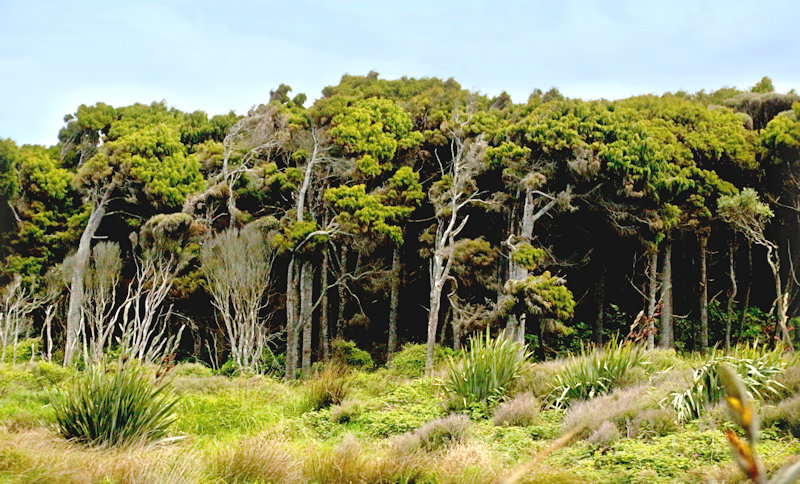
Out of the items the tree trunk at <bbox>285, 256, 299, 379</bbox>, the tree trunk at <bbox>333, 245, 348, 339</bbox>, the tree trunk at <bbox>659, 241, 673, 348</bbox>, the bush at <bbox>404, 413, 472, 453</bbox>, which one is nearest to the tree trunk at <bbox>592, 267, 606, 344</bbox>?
the tree trunk at <bbox>659, 241, 673, 348</bbox>

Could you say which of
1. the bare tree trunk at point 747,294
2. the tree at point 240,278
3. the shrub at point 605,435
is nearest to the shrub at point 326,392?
the shrub at point 605,435

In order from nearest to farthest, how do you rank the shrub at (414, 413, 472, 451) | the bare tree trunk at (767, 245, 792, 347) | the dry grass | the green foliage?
the dry grass, the shrub at (414, 413, 472, 451), the bare tree trunk at (767, 245, 792, 347), the green foliage

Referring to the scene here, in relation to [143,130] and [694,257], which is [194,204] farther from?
[694,257]

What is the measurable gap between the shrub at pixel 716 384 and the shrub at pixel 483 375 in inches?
106

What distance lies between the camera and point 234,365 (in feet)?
65.9

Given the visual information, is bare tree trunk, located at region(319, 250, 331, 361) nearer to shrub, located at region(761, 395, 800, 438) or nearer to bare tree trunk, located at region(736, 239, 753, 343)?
bare tree trunk, located at region(736, 239, 753, 343)

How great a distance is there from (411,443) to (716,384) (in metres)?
3.68

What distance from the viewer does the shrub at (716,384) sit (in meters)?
7.39

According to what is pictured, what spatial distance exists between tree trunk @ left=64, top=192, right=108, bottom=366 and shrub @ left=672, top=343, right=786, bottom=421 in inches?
776

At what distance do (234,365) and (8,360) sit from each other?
8.57m

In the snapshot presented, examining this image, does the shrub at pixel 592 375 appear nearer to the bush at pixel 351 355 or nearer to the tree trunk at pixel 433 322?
the tree trunk at pixel 433 322

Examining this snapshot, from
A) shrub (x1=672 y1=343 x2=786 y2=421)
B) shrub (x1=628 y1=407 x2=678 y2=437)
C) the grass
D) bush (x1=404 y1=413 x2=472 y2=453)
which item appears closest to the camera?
the grass

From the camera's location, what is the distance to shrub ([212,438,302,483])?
5.53 meters

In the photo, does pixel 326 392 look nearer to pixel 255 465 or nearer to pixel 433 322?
pixel 255 465
